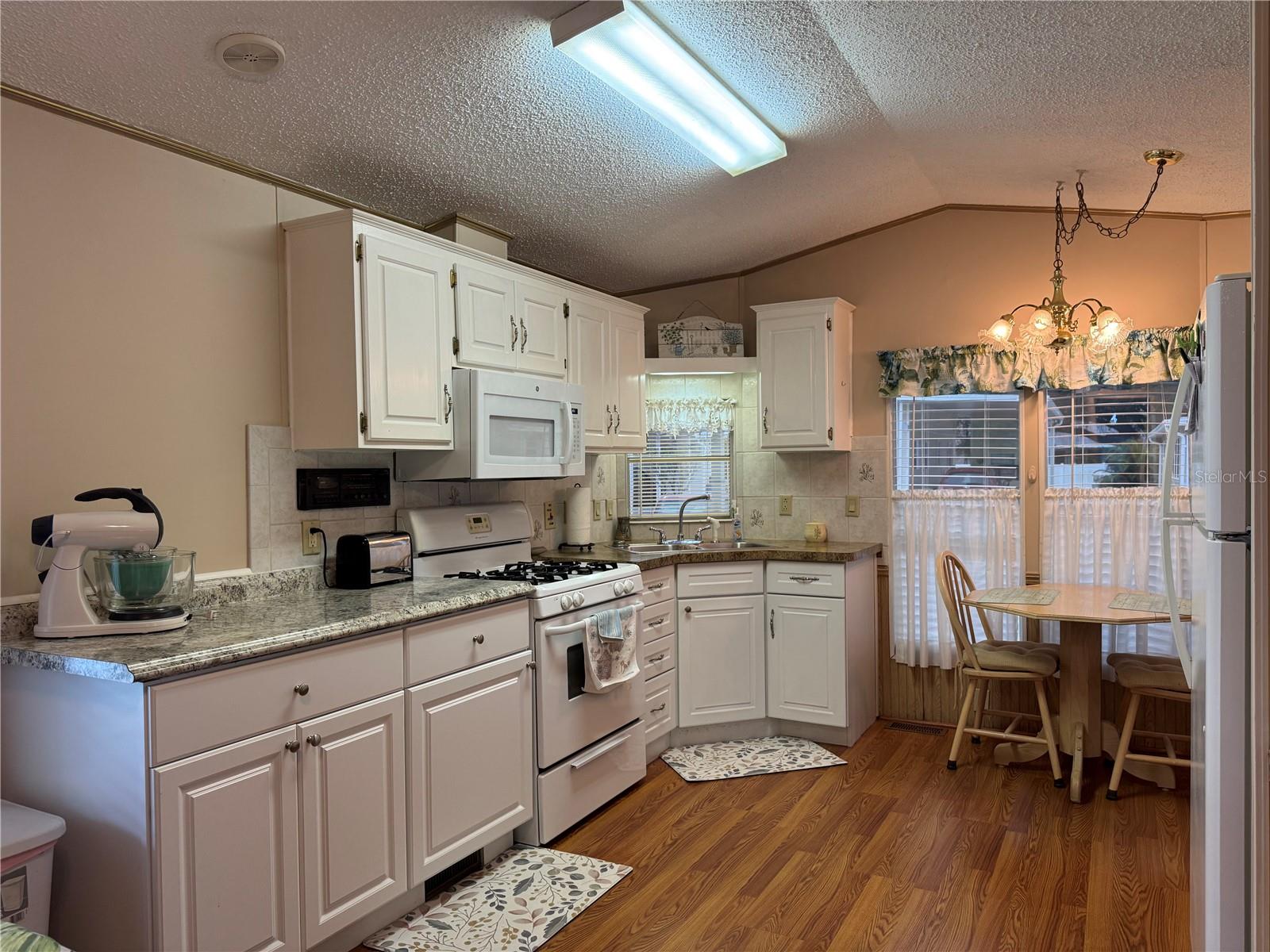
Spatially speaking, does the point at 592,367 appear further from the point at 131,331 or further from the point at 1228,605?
the point at 1228,605

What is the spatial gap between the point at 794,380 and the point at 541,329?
1.48m

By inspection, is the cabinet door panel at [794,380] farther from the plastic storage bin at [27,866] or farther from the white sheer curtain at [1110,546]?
the plastic storage bin at [27,866]

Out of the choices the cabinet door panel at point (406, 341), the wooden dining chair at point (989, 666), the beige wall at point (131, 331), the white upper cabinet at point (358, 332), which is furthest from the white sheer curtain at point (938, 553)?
the beige wall at point (131, 331)

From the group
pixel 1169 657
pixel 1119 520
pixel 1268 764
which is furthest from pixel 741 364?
pixel 1268 764

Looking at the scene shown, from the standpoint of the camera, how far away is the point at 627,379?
430 centimetres

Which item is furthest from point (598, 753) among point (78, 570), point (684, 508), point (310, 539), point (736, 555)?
point (78, 570)

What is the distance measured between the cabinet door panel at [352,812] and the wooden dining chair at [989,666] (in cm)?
243

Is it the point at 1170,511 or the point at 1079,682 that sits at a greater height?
the point at 1170,511

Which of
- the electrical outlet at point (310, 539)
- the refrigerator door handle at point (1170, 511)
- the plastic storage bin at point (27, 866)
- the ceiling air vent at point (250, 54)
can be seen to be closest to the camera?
the plastic storage bin at point (27, 866)

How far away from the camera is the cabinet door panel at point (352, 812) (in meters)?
2.18

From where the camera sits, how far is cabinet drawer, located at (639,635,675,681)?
3.72 m

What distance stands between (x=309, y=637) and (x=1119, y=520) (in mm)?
3570

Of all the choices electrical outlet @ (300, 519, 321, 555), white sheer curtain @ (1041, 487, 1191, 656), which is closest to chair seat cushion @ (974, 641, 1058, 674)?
white sheer curtain @ (1041, 487, 1191, 656)

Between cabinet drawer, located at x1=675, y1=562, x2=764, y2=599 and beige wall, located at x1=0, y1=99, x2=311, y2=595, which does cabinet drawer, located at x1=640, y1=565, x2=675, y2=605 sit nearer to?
cabinet drawer, located at x1=675, y1=562, x2=764, y2=599
